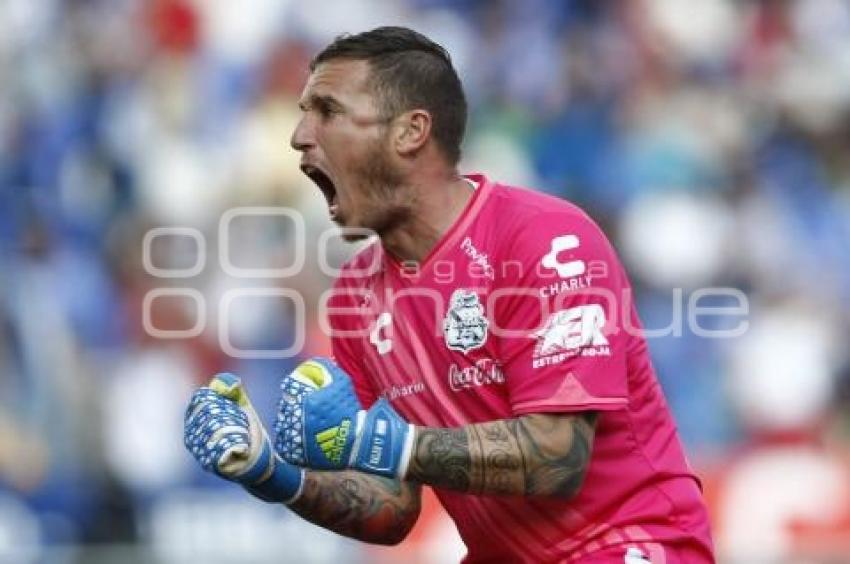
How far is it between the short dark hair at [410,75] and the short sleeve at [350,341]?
55cm

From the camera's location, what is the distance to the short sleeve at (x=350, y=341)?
5.37m

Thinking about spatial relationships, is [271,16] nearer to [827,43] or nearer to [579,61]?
[579,61]

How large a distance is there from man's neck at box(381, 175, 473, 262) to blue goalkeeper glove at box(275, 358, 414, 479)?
616mm

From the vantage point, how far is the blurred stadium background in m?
9.29

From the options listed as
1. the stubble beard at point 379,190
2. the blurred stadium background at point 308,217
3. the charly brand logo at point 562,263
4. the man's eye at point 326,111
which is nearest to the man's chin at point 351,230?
the stubble beard at point 379,190

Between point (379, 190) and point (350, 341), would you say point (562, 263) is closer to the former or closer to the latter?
point (379, 190)

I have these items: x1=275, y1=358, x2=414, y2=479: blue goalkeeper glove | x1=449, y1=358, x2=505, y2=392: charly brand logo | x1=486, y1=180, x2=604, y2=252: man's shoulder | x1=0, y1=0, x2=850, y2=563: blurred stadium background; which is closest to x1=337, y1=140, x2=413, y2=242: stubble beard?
x1=486, y1=180, x2=604, y2=252: man's shoulder

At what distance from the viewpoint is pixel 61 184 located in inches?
404

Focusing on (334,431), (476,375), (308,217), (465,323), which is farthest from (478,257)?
(308,217)

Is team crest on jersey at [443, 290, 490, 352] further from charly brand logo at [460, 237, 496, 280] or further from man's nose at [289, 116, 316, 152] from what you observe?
man's nose at [289, 116, 316, 152]

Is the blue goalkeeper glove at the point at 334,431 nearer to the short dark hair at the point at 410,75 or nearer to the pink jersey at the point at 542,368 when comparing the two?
the pink jersey at the point at 542,368

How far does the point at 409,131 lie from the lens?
5070 millimetres

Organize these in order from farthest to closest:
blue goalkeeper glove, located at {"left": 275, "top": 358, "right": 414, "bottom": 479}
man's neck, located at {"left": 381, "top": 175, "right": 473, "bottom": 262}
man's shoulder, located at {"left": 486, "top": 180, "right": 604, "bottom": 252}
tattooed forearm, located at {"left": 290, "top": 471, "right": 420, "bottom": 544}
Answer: tattooed forearm, located at {"left": 290, "top": 471, "right": 420, "bottom": 544}
man's neck, located at {"left": 381, "top": 175, "right": 473, "bottom": 262}
man's shoulder, located at {"left": 486, "top": 180, "right": 604, "bottom": 252}
blue goalkeeper glove, located at {"left": 275, "top": 358, "right": 414, "bottom": 479}

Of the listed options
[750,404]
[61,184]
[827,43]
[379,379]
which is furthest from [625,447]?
[827,43]
